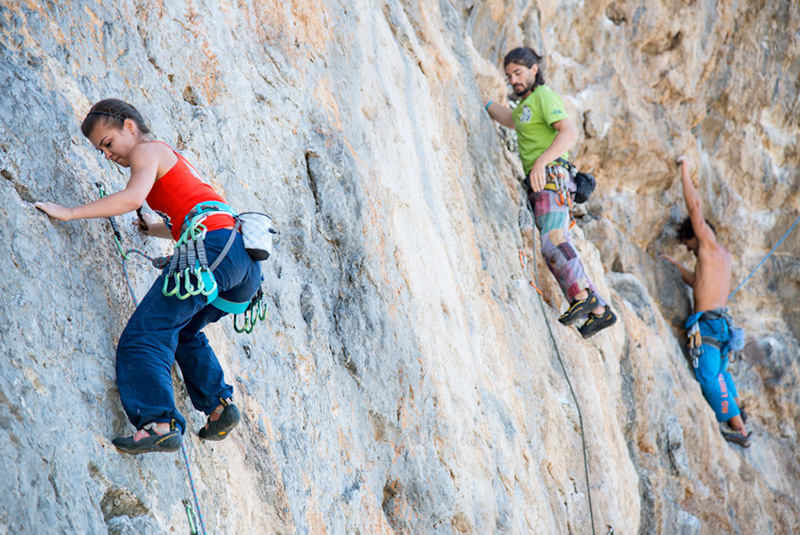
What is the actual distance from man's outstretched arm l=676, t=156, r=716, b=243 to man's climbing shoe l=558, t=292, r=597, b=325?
3.55 meters

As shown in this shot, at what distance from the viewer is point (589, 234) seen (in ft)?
26.2

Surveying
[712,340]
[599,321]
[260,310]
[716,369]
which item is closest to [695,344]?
[712,340]

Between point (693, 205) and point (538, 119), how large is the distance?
11.4ft

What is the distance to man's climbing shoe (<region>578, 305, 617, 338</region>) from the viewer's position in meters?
6.04

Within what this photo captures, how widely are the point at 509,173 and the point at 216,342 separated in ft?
13.3

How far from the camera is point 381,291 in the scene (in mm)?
4340

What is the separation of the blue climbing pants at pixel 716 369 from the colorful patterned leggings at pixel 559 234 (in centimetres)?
266

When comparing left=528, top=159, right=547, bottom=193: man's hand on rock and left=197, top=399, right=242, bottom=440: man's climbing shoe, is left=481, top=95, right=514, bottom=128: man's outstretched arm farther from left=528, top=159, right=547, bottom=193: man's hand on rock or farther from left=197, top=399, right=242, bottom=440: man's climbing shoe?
left=197, top=399, right=242, bottom=440: man's climbing shoe

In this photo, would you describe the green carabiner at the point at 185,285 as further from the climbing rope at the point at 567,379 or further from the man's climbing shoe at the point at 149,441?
the climbing rope at the point at 567,379

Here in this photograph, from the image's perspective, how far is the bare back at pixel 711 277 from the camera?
855 cm

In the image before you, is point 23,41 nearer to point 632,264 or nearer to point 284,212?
point 284,212

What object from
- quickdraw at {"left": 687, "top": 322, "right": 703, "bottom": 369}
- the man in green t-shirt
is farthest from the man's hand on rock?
quickdraw at {"left": 687, "top": 322, "right": 703, "bottom": 369}

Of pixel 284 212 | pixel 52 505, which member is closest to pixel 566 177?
pixel 284 212

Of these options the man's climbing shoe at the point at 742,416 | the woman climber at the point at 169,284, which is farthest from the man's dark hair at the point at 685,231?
the woman climber at the point at 169,284
